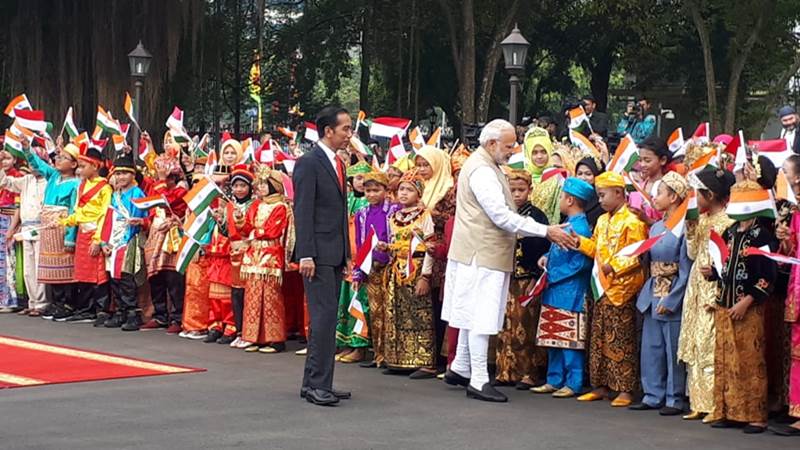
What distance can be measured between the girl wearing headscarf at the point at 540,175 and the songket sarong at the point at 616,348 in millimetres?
1209

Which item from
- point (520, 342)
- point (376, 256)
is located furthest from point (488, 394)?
point (376, 256)

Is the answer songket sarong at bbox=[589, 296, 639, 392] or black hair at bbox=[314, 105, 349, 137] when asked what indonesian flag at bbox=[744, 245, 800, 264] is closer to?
songket sarong at bbox=[589, 296, 639, 392]

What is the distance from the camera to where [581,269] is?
935 cm

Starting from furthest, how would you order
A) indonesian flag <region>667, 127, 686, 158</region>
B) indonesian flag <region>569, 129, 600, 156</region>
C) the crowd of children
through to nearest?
indonesian flag <region>569, 129, 600, 156</region>, indonesian flag <region>667, 127, 686, 158</region>, the crowd of children

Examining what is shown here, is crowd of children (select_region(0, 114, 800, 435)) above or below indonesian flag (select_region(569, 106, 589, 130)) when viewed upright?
below

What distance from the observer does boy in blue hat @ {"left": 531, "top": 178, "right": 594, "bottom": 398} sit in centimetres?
938

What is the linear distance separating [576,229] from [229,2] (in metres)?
19.6

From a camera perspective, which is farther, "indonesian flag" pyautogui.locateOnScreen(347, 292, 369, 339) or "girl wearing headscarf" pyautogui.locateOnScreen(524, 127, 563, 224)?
"indonesian flag" pyautogui.locateOnScreen(347, 292, 369, 339)

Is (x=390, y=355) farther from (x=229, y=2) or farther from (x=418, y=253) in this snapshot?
(x=229, y=2)

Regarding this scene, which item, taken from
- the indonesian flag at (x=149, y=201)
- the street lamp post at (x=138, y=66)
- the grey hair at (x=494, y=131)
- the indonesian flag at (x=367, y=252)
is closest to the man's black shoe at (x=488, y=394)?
the grey hair at (x=494, y=131)

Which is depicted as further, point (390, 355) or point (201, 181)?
point (201, 181)

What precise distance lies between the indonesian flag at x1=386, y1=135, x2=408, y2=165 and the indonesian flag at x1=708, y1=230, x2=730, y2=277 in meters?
3.96

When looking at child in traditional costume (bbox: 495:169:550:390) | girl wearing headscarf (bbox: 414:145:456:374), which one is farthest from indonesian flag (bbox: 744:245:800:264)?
girl wearing headscarf (bbox: 414:145:456:374)

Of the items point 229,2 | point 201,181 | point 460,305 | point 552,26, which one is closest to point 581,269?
point 460,305
